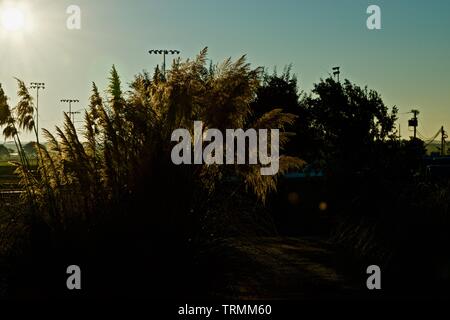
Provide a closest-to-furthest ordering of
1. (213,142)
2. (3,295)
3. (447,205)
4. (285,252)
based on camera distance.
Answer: (3,295)
(213,142)
(447,205)
(285,252)

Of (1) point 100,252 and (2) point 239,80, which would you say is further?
(2) point 239,80

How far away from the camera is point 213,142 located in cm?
671

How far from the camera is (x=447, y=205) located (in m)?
7.91

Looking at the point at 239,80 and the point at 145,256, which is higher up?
the point at 239,80

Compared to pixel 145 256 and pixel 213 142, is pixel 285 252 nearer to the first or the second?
pixel 213 142

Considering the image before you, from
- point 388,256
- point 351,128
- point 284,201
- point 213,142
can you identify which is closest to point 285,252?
point 388,256

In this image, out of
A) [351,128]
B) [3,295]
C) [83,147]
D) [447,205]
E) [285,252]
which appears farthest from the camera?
[351,128]

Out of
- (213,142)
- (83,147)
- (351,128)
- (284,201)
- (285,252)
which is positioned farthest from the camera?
(284,201)

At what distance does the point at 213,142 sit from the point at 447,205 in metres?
3.30

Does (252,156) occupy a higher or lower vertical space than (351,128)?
lower

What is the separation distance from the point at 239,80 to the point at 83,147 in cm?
199

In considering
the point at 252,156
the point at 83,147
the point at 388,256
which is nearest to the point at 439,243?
the point at 388,256
